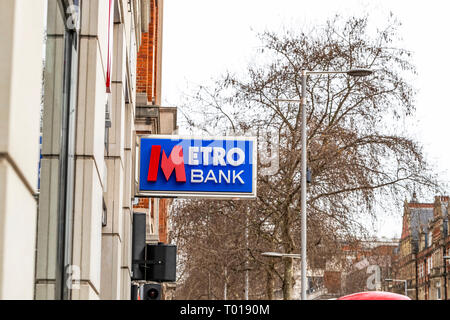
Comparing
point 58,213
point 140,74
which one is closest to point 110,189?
point 58,213

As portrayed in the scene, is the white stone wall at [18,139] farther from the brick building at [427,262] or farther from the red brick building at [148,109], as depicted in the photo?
the brick building at [427,262]

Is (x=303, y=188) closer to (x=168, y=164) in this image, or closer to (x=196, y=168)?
(x=196, y=168)

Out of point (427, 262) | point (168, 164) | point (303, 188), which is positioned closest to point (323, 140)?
point (303, 188)

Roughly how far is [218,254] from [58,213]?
946 inches

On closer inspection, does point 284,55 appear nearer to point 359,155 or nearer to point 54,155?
point 359,155

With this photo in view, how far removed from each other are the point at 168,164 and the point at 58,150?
319 inches

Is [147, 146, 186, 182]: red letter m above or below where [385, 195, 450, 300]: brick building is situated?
above

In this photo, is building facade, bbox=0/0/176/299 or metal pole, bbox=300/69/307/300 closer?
building facade, bbox=0/0/176/299

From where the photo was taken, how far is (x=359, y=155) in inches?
1059

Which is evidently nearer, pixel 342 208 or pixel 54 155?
pixel 54 155

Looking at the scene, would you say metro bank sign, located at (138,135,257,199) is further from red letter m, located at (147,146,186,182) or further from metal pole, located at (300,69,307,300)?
metal pole, located at (300,69,307,300)

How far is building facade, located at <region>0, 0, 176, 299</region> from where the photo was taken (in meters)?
2.88

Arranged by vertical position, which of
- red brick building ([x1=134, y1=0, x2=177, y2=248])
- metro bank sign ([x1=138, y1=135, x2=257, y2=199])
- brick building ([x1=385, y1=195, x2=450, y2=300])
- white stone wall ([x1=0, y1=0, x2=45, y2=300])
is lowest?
brick building ([x1=385, y1=195, x2=450, y2=300])

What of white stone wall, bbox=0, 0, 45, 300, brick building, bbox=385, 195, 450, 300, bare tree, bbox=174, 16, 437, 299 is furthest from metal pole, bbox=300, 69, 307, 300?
brick building, bbox=385, 195, 450, 300
